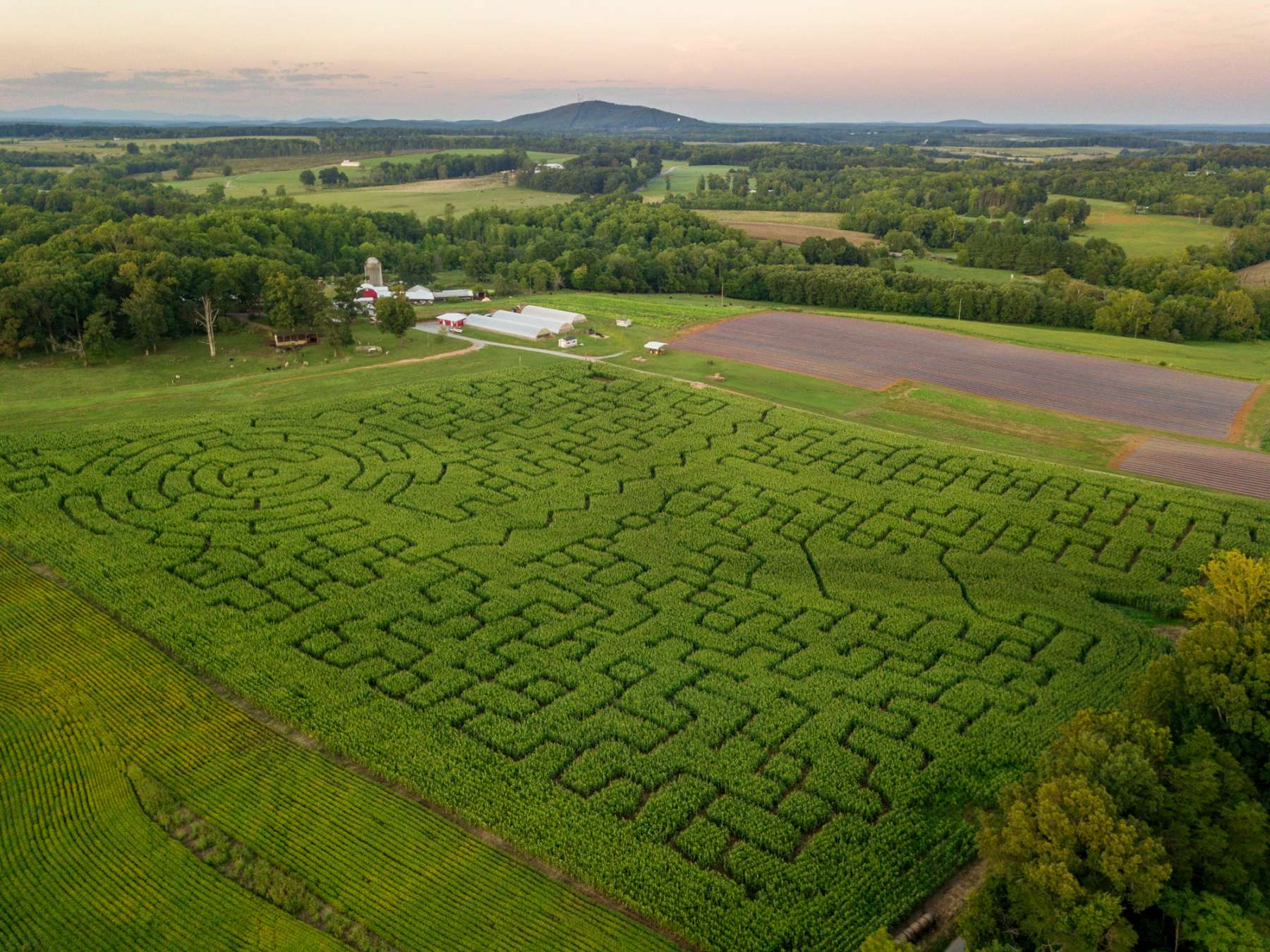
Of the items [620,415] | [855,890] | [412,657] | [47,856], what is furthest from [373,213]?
[855,890]

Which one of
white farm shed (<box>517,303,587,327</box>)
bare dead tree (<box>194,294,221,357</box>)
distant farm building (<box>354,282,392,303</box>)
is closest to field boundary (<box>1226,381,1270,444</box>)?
white farm shed (<box>517,303,587,327</box>)

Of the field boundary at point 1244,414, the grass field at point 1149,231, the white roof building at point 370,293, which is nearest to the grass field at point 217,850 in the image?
the field boundary at point 1244,414

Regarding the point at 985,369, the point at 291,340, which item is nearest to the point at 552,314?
the point at 291,340

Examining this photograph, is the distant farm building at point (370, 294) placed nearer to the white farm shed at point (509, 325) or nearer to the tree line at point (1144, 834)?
the white farm shed at point (509, 325)

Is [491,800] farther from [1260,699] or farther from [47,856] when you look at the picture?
[1260,699]

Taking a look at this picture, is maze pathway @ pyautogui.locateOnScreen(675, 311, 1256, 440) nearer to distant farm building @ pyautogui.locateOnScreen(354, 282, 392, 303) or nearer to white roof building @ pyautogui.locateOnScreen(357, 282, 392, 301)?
distant farm building @ pyautogui.locateOnScreen(354, 282, 392, 303)

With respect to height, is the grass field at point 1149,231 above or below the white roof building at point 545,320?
above
